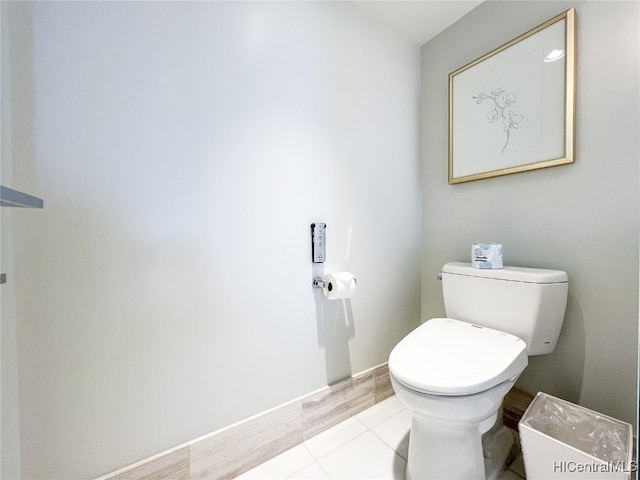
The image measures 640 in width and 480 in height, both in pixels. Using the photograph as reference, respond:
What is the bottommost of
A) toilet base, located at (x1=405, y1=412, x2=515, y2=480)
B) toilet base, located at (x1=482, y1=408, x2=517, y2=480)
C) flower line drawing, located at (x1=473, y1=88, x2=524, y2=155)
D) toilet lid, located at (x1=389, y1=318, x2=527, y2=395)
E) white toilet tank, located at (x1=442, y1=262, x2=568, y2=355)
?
toilet base, located at (x1=482, y1=408, x2=517, y2=480)

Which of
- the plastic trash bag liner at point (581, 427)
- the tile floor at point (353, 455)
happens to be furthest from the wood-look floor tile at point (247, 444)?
the plastic trash bag liner at point (581, 427)

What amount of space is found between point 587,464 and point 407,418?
0.71m

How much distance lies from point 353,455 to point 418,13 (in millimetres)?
2089

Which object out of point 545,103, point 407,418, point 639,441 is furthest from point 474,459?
point 545,103

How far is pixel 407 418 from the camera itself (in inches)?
51.3

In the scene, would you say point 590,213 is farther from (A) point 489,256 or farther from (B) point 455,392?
(B) point 455,392

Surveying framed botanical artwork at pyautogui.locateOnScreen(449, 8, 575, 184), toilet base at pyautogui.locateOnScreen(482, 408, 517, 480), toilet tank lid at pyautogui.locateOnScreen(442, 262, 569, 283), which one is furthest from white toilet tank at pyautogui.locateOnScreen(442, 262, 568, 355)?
framed botanical artwork at pyautogui.locateOnScreen(449, 8, 575, 184)

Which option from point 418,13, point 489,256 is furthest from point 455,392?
point 418,13

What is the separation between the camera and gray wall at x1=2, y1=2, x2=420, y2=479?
2.36 ft

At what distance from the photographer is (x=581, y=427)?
906 millimetres

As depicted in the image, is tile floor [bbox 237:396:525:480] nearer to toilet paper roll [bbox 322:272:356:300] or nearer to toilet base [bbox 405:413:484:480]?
toilet base [bbox 405:413:484:480]

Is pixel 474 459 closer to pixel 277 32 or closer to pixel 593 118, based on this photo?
pixel 593 118

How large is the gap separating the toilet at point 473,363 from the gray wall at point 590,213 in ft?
0.41

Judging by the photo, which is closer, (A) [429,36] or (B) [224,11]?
(B) [224,11]
